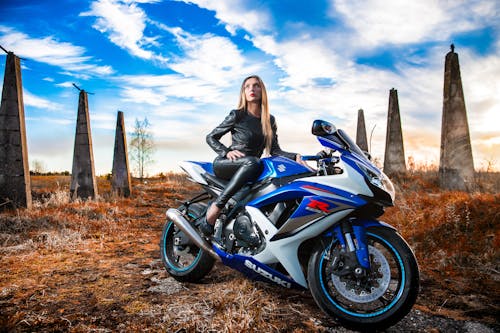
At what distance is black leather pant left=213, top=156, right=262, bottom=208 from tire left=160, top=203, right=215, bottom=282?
70 cm

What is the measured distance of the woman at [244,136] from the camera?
372 centimetres

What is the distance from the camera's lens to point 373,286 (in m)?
2.89

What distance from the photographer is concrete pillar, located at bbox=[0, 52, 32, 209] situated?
8492mm

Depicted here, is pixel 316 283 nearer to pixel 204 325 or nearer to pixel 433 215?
pixel 204 325

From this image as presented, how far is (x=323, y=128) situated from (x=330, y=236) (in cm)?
90

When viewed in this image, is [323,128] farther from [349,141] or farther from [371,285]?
[371,285]

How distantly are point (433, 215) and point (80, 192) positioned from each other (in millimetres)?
9449

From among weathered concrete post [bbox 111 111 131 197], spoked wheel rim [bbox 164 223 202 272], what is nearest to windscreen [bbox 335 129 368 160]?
spoked wheel rim [bbox 164 223 202 272]

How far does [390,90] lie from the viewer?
14.7 m

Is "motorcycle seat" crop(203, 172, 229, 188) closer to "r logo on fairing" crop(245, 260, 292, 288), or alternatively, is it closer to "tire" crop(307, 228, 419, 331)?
"r logo on fairing" crop(245, 260, 292, 288)

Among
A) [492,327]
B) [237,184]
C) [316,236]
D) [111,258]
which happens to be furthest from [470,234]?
[111,258]

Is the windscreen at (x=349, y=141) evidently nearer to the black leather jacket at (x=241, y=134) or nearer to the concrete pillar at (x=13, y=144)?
the black leather jacket at (x=241, y=134)

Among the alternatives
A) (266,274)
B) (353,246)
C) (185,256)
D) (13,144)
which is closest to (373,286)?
(353,246)

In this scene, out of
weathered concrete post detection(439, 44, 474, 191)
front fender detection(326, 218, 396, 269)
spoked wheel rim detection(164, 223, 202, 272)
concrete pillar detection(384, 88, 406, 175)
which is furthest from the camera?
concrete pillar detection(384, 88, 406, 175)
